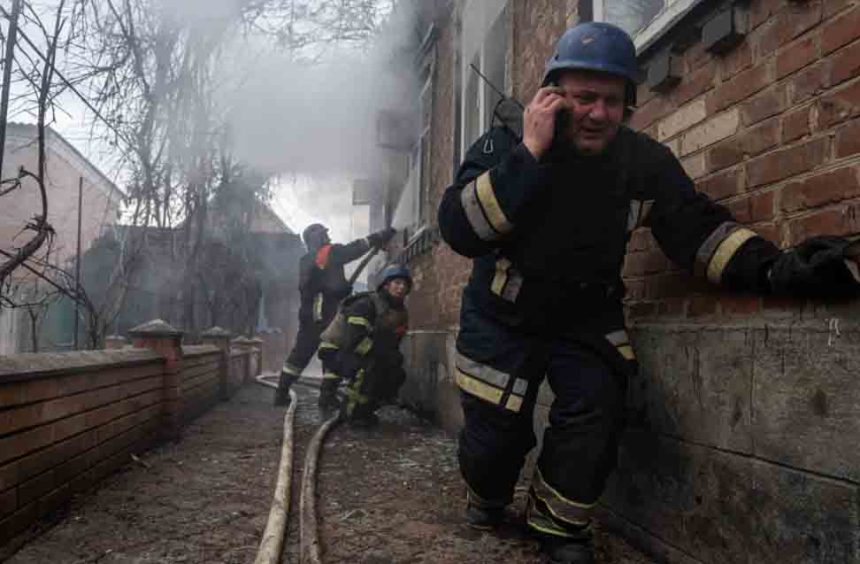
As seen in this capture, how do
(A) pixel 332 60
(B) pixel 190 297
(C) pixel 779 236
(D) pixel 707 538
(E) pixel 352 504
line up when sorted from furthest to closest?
(A) pixel 332 60
(B) pixel 190 297
(E) pixel 352 504
(D) pixel 707 538
(C) pixel 779 236

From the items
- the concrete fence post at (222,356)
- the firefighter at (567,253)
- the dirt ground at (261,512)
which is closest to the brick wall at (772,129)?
the firefighter at (567,253)

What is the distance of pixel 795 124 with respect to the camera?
1.85 meters

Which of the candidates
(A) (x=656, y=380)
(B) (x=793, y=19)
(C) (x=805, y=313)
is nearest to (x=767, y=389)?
(C) (x=805, y=313)

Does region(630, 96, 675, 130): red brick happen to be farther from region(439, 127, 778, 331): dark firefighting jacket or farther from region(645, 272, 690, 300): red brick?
region(645, 272, 690, 300): red brick

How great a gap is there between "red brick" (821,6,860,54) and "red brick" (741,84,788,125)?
0.60 feet

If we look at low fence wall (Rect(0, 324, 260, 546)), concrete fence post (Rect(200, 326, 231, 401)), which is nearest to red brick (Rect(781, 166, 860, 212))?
low fence wall (Rect(0, 324, 260, 546))

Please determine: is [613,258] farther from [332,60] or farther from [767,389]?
[332,60]

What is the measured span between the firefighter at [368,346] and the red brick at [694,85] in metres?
3.48

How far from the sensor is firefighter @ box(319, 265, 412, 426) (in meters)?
5.50

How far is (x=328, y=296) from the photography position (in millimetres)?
7184

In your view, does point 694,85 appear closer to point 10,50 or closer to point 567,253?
point 567,253

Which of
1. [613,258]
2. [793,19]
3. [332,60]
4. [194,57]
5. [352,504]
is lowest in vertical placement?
[352,504]

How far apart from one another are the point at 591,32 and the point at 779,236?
0.90 metres

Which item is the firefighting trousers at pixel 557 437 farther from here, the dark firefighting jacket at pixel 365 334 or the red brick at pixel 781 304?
the dark firefighting jacket at pixel 365 334
